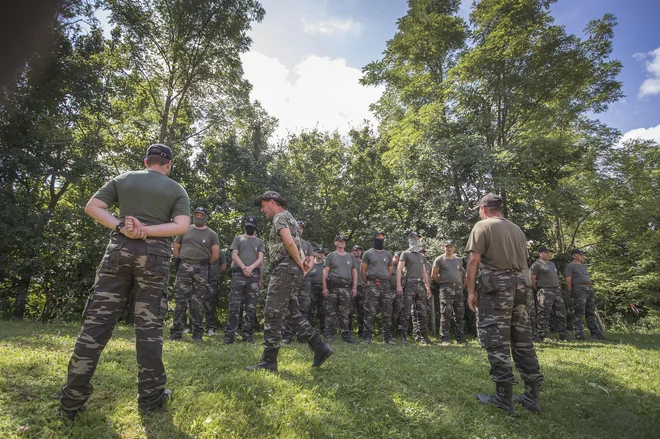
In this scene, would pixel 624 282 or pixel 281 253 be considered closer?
pixel 281 253

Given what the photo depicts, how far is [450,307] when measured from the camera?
8.95 meters

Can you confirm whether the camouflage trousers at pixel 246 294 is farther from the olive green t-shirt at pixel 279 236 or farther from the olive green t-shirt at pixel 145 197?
the olive green t-shirt at pixel 145 197

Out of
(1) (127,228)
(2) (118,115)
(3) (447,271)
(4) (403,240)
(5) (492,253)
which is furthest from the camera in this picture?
(4) (403,240)

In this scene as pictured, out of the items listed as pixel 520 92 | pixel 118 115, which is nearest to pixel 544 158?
pixel 520 92

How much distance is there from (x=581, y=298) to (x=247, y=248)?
10.3 m

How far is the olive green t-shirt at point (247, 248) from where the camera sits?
727 cm

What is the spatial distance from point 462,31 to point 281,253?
16.4 metres

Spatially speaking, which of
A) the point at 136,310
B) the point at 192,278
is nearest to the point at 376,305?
the point at 192,278

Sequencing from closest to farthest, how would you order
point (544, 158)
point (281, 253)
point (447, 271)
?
point (281, 253) < point (447, 271) < point (544, 158)

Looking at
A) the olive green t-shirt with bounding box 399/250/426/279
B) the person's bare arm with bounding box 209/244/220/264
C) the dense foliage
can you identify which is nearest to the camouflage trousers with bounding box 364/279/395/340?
the olive green t-shirt with bounding box 399/250/426/279

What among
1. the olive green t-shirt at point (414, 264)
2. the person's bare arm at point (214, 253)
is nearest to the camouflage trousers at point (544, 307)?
the olive green t-shirt at point (414, 264)

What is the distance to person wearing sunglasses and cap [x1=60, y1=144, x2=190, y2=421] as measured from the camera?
2764mm

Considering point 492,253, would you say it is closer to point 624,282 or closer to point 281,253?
point 281,253

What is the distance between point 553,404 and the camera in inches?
167
